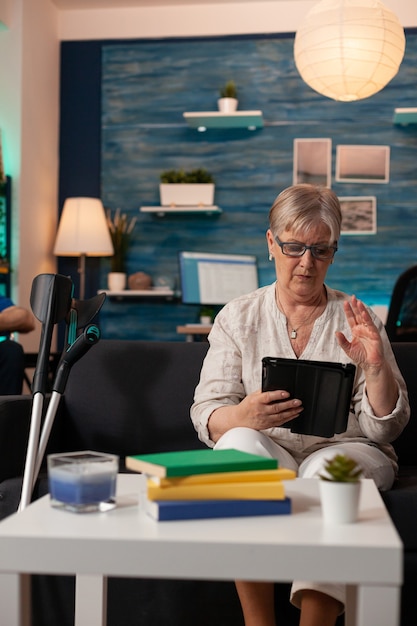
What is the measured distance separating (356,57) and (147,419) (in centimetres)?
201

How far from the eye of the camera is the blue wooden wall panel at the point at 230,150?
5.37m

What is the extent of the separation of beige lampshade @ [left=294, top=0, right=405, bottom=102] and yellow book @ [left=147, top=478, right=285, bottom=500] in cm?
277

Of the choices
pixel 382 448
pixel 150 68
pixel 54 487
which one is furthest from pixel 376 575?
pixel 150 68

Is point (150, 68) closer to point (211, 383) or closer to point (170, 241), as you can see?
point (170, 241)

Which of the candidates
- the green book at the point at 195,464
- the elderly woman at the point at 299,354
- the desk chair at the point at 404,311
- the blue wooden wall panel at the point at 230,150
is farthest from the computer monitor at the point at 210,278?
the green book at the point at 195,464

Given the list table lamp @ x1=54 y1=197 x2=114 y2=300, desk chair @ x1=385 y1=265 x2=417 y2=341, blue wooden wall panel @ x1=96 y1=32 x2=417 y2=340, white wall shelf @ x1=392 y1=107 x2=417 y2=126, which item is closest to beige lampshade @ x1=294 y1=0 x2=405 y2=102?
desk chair @ x1=385 y1=265 x2=417 y2=341

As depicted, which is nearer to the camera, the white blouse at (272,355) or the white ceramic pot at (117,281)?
the white blouse at (272,355)

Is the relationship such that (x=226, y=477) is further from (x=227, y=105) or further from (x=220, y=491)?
(x=227, y=105)

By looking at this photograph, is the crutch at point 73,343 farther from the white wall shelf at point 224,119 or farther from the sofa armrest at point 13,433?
the white wall shelf at point 224,119

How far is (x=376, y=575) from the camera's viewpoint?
43.4 inches

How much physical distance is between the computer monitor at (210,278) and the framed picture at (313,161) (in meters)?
0.73

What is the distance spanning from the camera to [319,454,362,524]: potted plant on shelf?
1228 millimetres

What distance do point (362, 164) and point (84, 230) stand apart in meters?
1.84

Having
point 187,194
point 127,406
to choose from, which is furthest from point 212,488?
point 187,194
